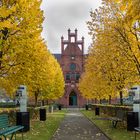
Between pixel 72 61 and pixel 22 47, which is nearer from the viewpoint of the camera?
pixel 22 47

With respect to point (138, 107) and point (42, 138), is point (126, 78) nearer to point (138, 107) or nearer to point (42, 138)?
point (138, 107)

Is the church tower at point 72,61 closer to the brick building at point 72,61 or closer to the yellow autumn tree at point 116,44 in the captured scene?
the brick building at point 72,61

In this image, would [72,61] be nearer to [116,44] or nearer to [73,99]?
[73,99]

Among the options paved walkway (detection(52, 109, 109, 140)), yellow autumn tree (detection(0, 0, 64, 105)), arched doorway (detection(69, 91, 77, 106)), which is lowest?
paved walkway (detection(52, 109, 109, 140))

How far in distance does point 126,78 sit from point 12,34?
9880 millimetres

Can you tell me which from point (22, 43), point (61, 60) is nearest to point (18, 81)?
point (22, 43)

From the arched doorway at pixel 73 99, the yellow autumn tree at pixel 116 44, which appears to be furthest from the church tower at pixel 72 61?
the yellow autumn tree at pixel 116 44

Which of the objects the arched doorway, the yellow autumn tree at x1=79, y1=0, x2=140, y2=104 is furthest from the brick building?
the yellow autumn tree at x1=79, y1=0, x2=140, y2=104

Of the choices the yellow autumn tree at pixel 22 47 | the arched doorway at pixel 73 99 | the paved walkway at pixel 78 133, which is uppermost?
the yellow autumn tree at pixel 22 47

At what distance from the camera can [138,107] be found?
1972 cm

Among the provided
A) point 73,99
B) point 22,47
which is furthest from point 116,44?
point 73,99

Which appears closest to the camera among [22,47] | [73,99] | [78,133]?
[78,133]

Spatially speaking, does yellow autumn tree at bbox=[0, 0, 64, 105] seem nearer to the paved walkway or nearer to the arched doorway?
the paved walkway

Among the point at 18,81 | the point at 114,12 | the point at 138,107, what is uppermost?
the point at 114,12
